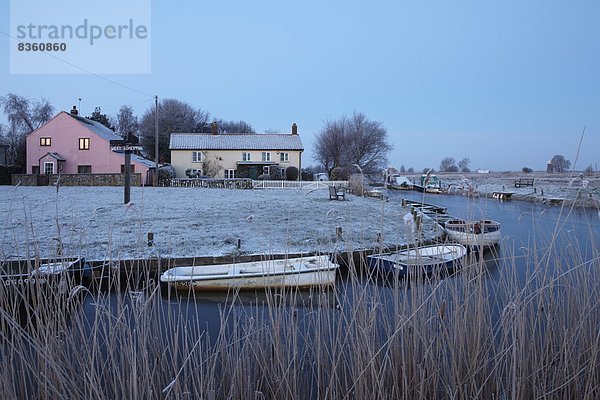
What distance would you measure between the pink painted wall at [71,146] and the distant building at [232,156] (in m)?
5.81

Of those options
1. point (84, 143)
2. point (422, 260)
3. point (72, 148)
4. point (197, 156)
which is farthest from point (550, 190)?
point (422, 260)

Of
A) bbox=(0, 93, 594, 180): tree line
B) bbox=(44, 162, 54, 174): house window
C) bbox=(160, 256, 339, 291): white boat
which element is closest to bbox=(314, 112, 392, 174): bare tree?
bbox=(0, 93, 594, 180): tree line

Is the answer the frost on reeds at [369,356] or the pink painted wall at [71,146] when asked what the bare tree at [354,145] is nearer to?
the pink painted wall at [71,146]

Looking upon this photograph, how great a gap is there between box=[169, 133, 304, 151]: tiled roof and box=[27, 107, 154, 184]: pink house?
5586 millimetres

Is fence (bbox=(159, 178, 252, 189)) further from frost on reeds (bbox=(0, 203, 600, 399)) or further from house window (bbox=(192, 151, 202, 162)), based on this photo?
frost on reeds (bbox=(0, 203, 600, 399))

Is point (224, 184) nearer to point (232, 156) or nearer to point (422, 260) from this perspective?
point (232, 156)

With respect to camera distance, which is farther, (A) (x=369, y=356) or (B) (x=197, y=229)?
(B) (x=197, y=229)

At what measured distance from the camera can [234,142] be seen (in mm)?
41000

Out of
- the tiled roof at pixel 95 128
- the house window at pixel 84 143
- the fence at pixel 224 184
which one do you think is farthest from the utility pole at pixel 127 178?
the house window at pixel 84 143

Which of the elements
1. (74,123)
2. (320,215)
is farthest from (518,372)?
(74,123)

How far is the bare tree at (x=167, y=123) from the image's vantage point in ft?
157

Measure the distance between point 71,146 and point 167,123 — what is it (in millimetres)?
17164

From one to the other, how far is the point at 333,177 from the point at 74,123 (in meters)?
20.2

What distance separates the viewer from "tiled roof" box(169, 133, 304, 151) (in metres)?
40.2
